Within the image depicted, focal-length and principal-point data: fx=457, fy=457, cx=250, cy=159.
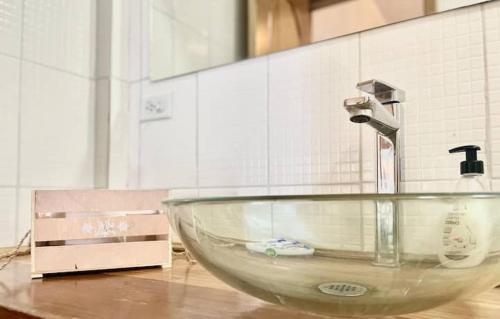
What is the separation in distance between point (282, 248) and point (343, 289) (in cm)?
6

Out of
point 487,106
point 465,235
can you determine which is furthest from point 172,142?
point 465,235

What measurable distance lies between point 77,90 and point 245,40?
0.45 meters

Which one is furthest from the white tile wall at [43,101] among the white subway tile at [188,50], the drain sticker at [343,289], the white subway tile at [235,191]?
the drain sticker at [343,289]

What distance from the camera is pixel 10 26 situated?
3.38 feet

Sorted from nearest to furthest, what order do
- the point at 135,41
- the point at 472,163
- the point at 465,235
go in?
the point at 465,235 → the point at 472,163 → the point at 135,41

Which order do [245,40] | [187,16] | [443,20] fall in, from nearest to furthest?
[443,20] < [245,40] < [187,16]

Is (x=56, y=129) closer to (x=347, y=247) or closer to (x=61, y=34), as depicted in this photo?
(x=61, y=34)

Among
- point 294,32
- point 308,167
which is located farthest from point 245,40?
point 308,167

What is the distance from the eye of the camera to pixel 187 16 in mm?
1207

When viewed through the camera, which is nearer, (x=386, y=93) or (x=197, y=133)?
(x=386, y=93)

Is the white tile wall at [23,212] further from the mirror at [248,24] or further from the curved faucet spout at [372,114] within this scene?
the curved faucet spout at [372,114]

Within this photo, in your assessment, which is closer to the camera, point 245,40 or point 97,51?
point 245,40

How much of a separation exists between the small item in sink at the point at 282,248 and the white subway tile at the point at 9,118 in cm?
79

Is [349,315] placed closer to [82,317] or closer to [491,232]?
[491,232]
